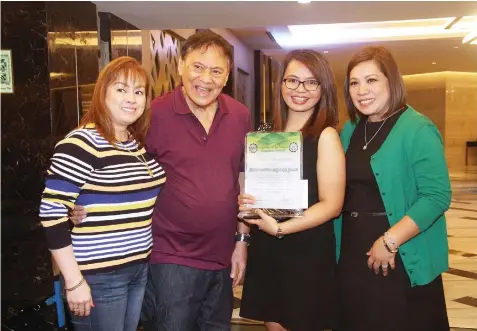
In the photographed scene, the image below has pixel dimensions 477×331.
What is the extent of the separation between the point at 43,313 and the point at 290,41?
29.6 ft

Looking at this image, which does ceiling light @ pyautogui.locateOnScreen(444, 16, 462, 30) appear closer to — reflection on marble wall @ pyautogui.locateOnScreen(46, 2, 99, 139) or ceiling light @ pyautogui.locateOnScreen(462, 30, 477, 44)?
ceiling light @ pyautogui.locateOnScreen(462, 30, 477, 44)

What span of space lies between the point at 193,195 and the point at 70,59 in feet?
7.52

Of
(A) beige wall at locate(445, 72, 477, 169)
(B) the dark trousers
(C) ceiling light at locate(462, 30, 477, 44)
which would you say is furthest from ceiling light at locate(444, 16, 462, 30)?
(A) beige wall at locate(445, 72, 477, 169)

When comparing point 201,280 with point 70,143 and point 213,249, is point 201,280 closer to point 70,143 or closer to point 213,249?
point 213,249

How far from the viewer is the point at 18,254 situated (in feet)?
10.6

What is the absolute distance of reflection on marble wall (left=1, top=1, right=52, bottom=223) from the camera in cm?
315

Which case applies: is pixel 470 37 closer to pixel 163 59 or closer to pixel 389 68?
pixel 163 59

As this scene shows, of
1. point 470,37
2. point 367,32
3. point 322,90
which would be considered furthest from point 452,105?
point 322,90

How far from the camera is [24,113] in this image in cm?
325

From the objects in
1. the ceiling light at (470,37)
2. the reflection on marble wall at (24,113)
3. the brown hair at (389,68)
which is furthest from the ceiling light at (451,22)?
the brown hair at (389,68)

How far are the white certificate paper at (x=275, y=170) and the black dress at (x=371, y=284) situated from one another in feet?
0.85

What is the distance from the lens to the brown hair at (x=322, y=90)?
190 centimetres

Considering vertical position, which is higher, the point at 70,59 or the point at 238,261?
the point at 70,59

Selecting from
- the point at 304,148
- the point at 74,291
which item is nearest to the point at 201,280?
the point at 74,291
